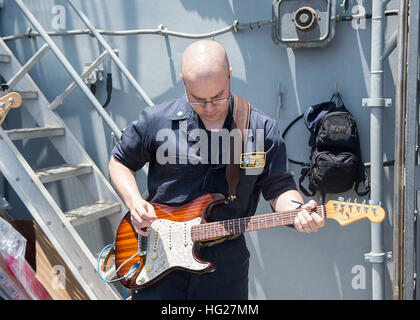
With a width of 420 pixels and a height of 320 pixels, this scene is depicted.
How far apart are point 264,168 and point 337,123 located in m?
1.25

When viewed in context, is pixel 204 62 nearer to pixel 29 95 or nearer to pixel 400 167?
pixel 400 167

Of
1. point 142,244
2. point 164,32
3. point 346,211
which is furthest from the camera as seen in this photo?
point 164,32

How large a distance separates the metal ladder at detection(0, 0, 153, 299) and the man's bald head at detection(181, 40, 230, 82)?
5.03 feet

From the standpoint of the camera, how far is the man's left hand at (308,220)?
227 centimetres

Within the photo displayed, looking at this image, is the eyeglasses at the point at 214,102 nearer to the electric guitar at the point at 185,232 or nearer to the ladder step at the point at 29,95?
the electric guitar at the point at 185,232

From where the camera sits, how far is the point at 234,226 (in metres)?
2.48

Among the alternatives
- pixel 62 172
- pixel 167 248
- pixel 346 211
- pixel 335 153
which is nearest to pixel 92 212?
pixel 62 172

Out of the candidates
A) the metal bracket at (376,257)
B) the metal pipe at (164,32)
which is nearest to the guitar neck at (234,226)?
the metal bracket at (376,257)

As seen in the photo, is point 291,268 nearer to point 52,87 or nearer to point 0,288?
point 0,288

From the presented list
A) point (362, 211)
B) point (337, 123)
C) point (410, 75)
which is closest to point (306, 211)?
point (362, 211)

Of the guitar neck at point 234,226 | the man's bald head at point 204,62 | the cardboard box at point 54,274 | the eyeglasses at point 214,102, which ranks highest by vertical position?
the man's bald head at point 204,62

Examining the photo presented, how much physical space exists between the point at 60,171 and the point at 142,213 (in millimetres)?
1660

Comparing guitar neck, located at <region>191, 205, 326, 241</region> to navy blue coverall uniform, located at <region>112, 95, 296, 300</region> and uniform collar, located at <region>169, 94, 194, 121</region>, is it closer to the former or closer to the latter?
navy blue coverall uniform, located at <region>112, 95, 296, 300</region>

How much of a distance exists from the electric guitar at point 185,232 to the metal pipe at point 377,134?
1.12m
